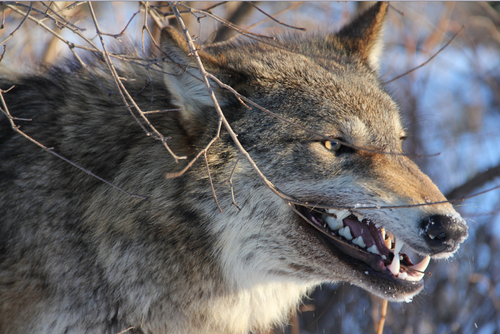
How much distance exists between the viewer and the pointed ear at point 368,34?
3.50 m

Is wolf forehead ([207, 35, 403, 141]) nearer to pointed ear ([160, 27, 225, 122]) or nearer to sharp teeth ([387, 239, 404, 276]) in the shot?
pointed ear ([160, 27, 225, 122])

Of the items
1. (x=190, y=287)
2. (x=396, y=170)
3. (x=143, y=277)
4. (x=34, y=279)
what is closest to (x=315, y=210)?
(x=396, y=170)

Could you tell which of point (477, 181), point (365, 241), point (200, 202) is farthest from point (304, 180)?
point (477, 181)

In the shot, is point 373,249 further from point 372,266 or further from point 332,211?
point 332,211

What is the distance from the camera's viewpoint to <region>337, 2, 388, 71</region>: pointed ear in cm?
350

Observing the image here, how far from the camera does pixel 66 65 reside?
10.9 ft

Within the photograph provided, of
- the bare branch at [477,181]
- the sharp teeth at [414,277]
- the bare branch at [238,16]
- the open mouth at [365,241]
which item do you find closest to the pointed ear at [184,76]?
the open mouth at [365,241]

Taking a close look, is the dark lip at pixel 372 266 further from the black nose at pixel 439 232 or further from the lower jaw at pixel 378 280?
the black nose at pixel 439 232

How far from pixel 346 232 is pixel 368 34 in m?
1.86

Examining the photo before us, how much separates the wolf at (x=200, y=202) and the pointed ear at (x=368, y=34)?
623mm

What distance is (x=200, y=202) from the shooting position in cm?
264

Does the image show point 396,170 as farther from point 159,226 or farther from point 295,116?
point 159,226

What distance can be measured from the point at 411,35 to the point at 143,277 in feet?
17.0

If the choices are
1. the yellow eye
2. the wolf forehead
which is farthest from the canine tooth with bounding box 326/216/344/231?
the wolf forehead
